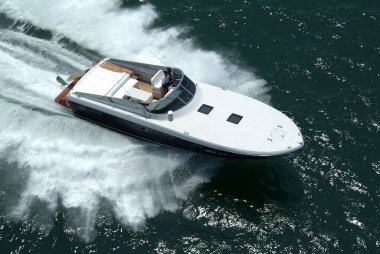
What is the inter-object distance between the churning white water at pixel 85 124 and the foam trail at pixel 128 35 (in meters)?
0.06

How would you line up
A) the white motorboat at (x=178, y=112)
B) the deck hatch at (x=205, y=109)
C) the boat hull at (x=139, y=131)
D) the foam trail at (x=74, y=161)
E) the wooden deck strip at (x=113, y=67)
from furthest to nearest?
the wooden deck strip at (x=113, y=67) < the deck hatch at (x=205, y=109) < the boat hull at (x=139, y=131) < the foam trail at (x=74, y=161) < the white motorboat at (x=178, y=112)

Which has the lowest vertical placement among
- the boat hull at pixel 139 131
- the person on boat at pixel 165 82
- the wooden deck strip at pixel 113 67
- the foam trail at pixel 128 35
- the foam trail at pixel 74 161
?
the foam trail at pixel 74 161

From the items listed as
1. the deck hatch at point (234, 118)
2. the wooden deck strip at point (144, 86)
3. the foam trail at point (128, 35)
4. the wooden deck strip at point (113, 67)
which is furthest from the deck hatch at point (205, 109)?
→ the wooden deck strip at point (113, 67)

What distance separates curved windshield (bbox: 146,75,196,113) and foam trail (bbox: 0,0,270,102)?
359 cm

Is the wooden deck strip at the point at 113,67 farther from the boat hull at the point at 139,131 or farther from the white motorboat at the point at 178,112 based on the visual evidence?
the boat hull at the point at 139,131

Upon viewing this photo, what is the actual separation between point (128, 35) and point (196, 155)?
10610 mm

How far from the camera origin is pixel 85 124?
25.9m

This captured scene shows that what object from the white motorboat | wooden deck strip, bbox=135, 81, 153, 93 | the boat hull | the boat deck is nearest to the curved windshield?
the white motorboat

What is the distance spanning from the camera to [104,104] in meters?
24.6

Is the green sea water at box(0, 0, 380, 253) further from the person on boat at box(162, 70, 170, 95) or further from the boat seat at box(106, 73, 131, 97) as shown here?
the person on boat at box(162, 70, 170, 95)

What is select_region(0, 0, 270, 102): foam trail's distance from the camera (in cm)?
2794

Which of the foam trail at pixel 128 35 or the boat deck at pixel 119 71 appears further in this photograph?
the foam trail at pixel 128 35

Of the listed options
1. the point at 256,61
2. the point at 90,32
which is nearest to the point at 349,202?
the point at 256,61

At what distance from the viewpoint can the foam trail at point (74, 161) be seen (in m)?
22.4
